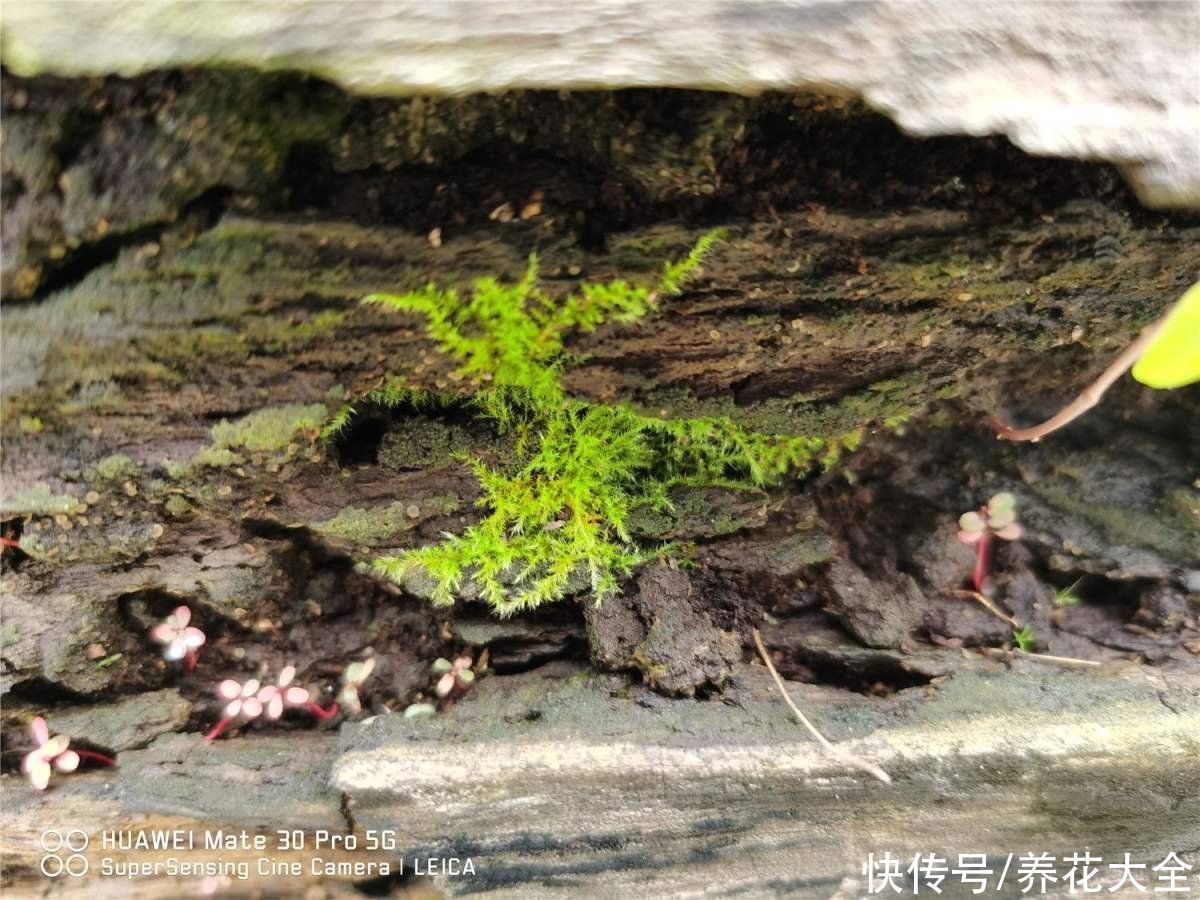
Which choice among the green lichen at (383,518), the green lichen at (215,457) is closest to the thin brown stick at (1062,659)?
the green lichen at (383,518)

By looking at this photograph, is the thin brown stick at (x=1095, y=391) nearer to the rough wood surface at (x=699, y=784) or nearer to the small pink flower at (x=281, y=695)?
the rough wood surface at (x=699, y=784)

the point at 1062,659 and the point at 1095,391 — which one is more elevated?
the point at 1095,391

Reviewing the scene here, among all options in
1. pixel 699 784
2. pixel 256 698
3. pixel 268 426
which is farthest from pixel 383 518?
pixel 699 784

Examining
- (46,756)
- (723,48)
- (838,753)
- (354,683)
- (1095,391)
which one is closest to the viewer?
(723,48)

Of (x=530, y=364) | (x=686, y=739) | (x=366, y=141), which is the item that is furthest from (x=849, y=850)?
(x=366, y=141)

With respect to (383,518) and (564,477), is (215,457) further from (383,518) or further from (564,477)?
(564,477)

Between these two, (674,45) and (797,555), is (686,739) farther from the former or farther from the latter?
(674,45)

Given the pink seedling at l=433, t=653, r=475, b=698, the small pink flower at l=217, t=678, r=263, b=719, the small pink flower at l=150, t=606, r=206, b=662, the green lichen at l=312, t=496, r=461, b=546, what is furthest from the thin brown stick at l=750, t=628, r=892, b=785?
the small pink flower at l=150, t=606, r=206, b=662
